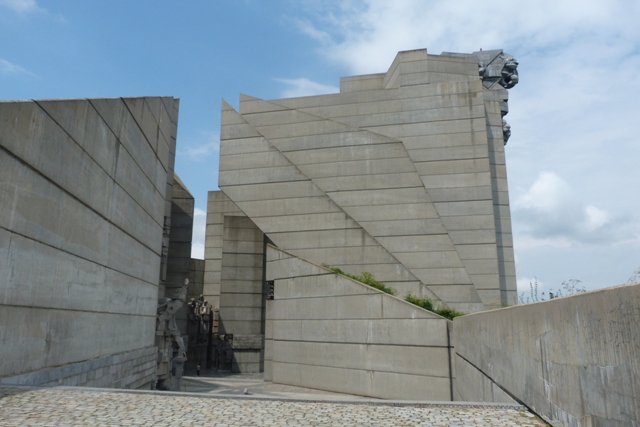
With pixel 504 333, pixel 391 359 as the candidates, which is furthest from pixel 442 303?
pixel 504 333

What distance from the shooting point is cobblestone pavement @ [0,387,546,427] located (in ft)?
19.8

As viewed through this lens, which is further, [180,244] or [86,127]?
[180,244]

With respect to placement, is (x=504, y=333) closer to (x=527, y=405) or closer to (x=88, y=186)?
(x=527, y=405)

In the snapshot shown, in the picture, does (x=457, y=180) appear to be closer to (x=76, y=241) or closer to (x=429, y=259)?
(x=429, y=259)

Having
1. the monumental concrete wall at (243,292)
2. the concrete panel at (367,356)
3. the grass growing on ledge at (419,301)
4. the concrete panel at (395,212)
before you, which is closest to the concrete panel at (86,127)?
the grass growing on ledge at (419,301)

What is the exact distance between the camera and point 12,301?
8.73 m

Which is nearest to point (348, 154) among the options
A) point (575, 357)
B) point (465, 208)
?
point (465, 208)

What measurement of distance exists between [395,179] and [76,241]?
53.5 ft

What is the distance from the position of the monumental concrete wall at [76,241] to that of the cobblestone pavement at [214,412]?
2.18 meters

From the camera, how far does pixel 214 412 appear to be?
667 cm

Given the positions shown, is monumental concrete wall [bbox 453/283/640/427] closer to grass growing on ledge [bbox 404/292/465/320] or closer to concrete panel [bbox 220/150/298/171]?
grass growing on ledge [bbox 404/292/465/320]

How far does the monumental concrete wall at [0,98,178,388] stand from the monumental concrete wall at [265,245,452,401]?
240 inches

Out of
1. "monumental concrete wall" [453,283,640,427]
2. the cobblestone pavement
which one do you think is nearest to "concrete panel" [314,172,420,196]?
"monumental concrete wall" [453,283,640,427]

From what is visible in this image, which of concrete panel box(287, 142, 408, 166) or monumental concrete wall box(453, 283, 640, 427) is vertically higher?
concrete panel box(287, 142, 408, 166)
